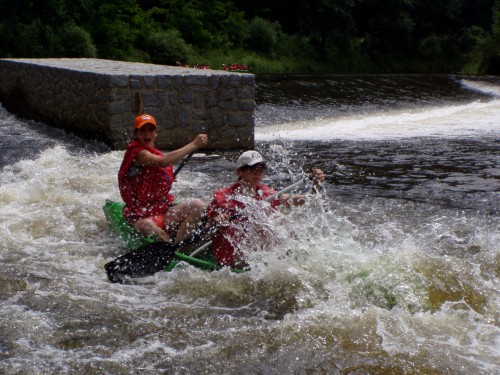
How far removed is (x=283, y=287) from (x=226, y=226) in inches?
24.4

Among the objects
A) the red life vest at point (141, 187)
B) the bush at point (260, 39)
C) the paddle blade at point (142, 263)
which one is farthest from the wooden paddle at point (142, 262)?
the bush at point (260, 39)

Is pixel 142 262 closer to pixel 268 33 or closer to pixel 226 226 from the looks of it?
pixel 226 226

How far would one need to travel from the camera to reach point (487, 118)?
48.5 feet

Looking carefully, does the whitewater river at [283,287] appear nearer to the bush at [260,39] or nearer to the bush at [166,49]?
the bush at [166,49]

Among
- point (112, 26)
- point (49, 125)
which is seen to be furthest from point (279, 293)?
point (112, 26)

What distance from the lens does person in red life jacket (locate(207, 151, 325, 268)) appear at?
5.41 meters

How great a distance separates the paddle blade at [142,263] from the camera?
17.8 feet

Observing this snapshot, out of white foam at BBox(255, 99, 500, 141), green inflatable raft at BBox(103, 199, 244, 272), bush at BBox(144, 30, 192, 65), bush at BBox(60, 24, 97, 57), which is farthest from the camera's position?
bush at BBox(144, 30, 192, 65)

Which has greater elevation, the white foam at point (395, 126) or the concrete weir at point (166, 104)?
the concrete weir at point (166, 104)

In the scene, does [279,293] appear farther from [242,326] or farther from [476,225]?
[476,225]

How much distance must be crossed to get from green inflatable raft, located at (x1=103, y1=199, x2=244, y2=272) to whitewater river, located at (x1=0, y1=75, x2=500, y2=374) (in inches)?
2.7

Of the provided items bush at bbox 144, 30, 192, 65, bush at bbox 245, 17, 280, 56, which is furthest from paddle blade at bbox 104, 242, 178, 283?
bush at bbox 245, 17, 280, 56

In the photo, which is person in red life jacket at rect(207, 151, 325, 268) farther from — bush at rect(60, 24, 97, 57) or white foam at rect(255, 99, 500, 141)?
bush at rect(60, 24, 97, 57)

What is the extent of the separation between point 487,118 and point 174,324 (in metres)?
11.6
